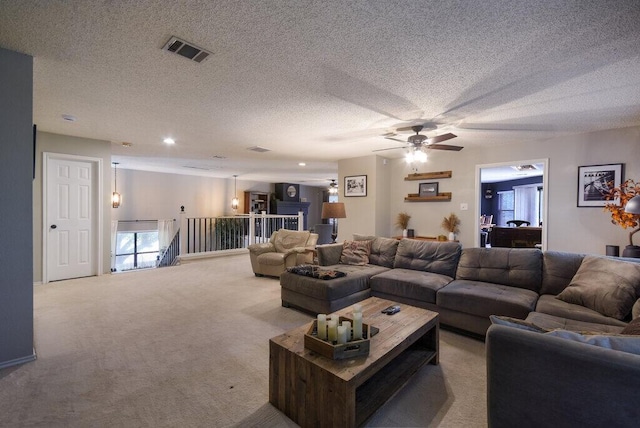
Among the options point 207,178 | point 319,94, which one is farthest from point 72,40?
point 207,178

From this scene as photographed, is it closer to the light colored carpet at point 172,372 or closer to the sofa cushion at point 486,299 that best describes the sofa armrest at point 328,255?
the light colored carpet at point 172,372

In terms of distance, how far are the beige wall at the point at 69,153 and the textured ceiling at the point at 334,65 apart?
1.52 feet

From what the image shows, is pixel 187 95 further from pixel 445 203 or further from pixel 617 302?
pixel 445 203

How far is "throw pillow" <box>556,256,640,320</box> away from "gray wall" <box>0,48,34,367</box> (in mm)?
4537

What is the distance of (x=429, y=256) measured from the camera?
3826 millimetres

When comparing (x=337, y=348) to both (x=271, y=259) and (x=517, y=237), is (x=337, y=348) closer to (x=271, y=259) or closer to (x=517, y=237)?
(x=271, y=259)

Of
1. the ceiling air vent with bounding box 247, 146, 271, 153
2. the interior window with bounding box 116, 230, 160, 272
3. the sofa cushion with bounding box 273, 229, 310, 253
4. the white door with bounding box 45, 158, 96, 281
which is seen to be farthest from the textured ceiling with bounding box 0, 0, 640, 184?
the interior window with bounding box 116, 230, 160, 272

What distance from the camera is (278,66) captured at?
242cm

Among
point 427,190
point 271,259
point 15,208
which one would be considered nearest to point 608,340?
point 15,208

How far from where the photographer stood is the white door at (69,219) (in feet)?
15.3

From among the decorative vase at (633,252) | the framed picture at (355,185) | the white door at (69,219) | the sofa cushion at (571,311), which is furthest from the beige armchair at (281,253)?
the decorative vase at (633,252)

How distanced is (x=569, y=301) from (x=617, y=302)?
13.0 inches

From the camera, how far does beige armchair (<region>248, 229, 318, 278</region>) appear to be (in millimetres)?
5141

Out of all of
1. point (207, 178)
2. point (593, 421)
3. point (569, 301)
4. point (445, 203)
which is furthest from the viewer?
point (207, 178)
